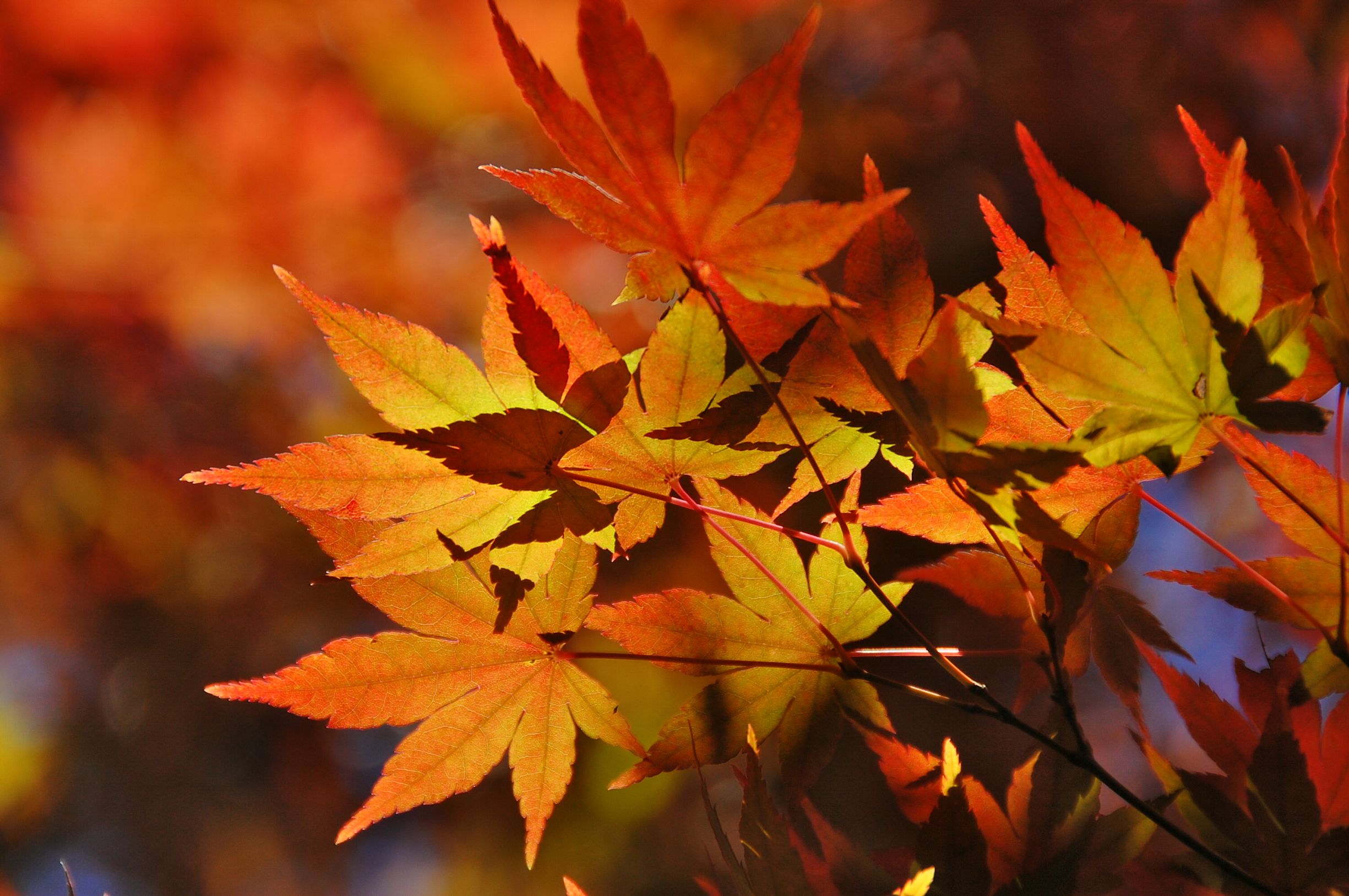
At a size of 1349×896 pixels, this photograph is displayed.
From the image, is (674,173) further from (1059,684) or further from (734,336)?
(1059,684)

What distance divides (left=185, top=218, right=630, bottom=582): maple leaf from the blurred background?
194cm

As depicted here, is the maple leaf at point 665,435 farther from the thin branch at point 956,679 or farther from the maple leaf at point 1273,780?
the maple leaf at point 1273,780

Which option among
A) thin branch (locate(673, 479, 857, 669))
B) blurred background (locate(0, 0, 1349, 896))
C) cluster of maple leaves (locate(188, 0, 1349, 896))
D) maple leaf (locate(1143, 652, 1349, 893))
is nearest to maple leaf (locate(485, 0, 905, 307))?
cluster of maple leaves (locate(188, 0, 1349, 896))

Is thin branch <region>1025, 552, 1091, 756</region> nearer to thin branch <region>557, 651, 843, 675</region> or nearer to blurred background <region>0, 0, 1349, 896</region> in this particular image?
thin branch <region>557, 651, 843, 675</region>

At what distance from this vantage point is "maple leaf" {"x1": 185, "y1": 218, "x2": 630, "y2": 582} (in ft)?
1.04

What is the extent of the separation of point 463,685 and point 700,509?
0.15 metres

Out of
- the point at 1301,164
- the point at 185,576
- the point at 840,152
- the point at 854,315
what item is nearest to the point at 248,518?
the point at 185,576

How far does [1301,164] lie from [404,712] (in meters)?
2.90

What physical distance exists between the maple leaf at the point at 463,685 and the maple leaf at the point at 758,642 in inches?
1.4

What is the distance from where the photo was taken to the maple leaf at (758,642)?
0.36 metres

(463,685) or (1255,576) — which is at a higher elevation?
(1255,576)

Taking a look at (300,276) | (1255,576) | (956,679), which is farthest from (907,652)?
(300,276)

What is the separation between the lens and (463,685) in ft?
1.26

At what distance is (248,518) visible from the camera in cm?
255
